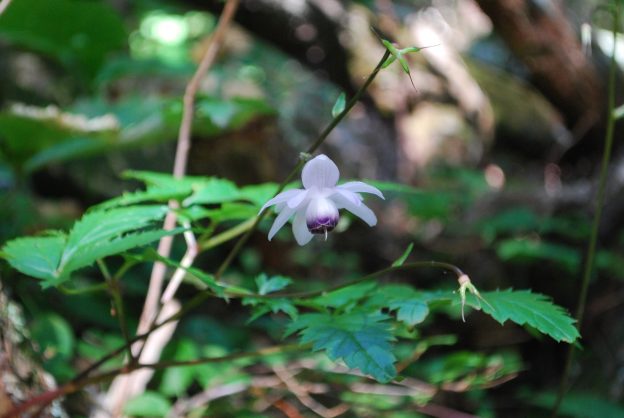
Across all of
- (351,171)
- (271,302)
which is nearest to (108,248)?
(271,302)

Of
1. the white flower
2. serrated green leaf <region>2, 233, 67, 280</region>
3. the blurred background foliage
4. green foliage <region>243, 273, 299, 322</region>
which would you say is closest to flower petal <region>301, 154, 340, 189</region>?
the white flower

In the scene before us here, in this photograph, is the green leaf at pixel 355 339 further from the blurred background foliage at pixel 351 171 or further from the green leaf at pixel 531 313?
the blurred background foliage at pixel 351 171

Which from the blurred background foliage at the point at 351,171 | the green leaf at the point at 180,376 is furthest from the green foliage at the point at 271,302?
the green leaf at the point at 180,376

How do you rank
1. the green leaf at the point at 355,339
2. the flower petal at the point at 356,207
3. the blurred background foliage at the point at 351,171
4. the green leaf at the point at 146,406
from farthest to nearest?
the blurred background foliage at the point at 351,171 → the green leaf at the point at 146,406 → the flower petal at the point at 356,207 → the green leaf at the point at 355,339

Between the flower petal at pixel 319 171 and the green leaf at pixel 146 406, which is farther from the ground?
the flower petal at pixel 319 171

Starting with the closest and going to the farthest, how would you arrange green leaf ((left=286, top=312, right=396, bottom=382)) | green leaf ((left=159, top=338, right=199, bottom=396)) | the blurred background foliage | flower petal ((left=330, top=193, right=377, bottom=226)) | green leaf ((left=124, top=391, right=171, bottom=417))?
green leaf ((left=286, top=312, right=396, bottom=382)), flower petal ((left=330, top=193, right=377, bottom=226)), green leaf ((left=124, top=391, right=171, bottom=417)), green leaf ((left=159, top=338, right=199, bottom=396)), the blurred background foliage

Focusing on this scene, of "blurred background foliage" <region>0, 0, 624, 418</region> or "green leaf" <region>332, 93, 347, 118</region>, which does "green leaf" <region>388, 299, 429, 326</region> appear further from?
"blurred background foliage" <region>0, 0, 624, 418</region>

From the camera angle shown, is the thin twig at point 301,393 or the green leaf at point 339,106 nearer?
the green leaf at point 339,106
